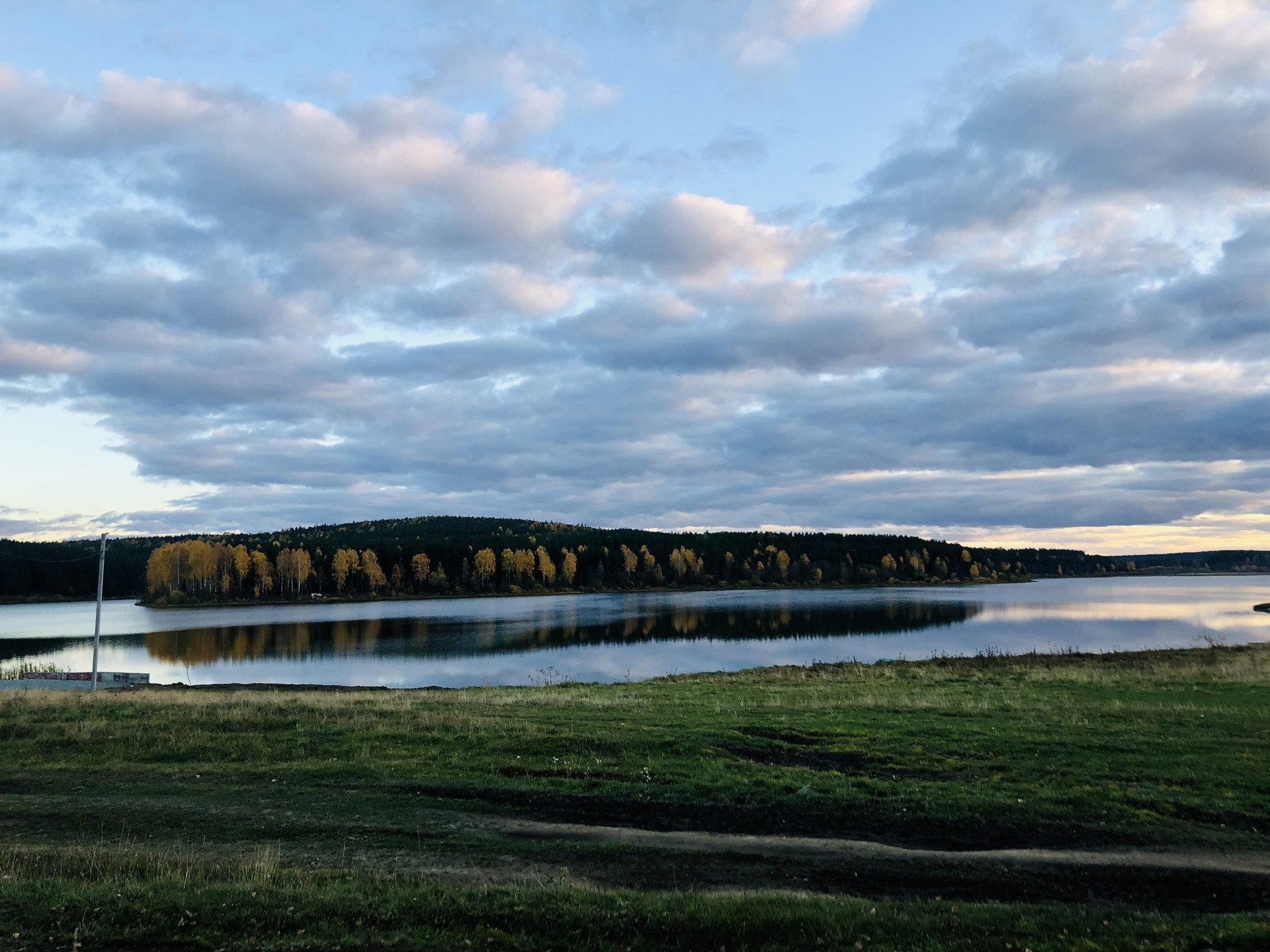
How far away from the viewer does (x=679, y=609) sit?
97062 mm

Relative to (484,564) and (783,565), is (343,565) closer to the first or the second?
(484,564)

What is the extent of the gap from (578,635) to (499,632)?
26.0 feet

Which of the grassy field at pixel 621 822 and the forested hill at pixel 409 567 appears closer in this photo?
the grassy field at pixel 621 822

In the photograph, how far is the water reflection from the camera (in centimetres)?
5919

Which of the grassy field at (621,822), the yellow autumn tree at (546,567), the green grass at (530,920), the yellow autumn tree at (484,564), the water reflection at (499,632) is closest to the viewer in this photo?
the green grass at (530,920)

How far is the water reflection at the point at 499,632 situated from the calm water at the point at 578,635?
0.30 m

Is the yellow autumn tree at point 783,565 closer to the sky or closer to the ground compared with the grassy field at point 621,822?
closer to the ground

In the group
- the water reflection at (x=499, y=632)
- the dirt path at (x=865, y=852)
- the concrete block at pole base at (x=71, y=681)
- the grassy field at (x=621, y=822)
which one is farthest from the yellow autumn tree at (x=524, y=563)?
the dirt path at (x=865, y=852)

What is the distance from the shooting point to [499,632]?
6988 centimetres

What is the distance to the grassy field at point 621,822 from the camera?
26.1 feet

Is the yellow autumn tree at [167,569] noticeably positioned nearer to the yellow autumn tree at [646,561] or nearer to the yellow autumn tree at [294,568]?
the yellow autumn tree at [294,568]

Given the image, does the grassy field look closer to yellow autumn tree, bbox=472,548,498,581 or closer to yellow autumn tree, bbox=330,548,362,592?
yellow autumn tree, bbox=330,548,362,592

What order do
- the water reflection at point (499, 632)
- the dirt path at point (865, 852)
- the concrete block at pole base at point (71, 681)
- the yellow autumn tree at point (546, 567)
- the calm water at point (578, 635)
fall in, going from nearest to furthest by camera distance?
1. the dirt path at point (865, 852)
2. the concrete block at pole base at point (71, 681)
3. the calm water at point (578, 635)
4. the water reflection at point (499, 632)
5. the yellow autumn tree at point (546, 567)

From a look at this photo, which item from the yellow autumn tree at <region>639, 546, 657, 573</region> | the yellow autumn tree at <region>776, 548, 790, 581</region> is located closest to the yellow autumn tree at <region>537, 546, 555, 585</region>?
the yellow autumn tree at <region>639, 546, 657, 573</region>
